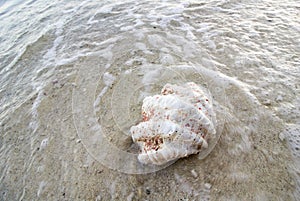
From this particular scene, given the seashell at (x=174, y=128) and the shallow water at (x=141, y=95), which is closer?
the seashell at (x=174, y=128)

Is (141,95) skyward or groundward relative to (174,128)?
groundward

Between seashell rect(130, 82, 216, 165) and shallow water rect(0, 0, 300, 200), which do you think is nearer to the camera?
seashell rect(130, 82, 216, 165)

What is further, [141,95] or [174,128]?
[141,95]

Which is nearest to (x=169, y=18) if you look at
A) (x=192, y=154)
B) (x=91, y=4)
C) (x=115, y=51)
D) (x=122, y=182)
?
(x=115, y=51)

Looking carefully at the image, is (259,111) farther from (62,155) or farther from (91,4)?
(91,4)
